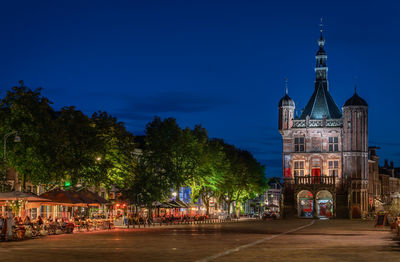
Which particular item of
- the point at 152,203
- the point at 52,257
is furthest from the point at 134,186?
the point at 52,257

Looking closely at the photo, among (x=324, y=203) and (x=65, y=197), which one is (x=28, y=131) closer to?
(x=65, y=197)

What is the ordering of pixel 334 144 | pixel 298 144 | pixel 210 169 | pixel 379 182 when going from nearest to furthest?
pixel 210 169 < pixel 334 144 < pixel 298 144 < pixel 379 182

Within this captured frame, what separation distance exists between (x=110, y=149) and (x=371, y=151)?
92823 mm

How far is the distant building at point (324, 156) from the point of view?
11038cm

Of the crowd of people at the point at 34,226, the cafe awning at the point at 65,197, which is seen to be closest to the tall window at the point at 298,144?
the crowd of people at the point at 34,226

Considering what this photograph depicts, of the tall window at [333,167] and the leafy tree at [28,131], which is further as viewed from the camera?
the tall window at [333,167]

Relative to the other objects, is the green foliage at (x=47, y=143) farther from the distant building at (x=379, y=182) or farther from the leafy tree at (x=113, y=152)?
the distant building at (x=379, y=182)

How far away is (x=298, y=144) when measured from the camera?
384 ft

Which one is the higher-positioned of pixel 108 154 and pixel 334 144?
pixel 334 144

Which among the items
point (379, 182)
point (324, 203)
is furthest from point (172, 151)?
point (379, 182)

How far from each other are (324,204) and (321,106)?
18216 mm

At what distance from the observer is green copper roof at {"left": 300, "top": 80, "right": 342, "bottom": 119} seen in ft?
387

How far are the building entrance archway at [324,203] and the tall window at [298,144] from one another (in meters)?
8.54

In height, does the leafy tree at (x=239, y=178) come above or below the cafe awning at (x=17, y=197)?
above
